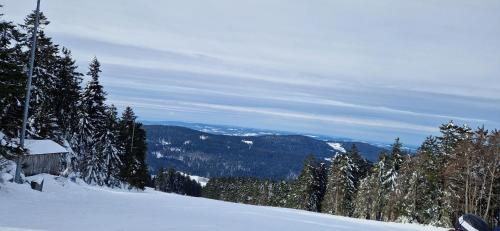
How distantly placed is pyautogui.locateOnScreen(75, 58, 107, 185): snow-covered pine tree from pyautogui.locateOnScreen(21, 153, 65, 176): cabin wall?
14307mm

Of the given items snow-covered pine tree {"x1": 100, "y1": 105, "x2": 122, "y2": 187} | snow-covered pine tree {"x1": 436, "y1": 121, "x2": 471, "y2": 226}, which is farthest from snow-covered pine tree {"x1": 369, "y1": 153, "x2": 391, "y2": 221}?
snow-covered pine tree {"x1": 100, "y1": 105, "x2": 122, "y2": 187}

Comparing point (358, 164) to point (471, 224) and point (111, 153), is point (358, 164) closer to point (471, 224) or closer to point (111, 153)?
point (111, 153)

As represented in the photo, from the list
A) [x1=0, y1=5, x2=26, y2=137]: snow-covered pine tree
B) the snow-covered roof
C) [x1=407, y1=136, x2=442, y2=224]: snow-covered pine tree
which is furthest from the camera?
[x1=407, y1=136, x2=442, y2=224]: snow-covered pine tree

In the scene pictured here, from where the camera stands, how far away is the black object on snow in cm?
678

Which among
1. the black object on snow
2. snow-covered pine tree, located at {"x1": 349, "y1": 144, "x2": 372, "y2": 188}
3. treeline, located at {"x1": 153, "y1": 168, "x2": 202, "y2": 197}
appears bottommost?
treeline, located at {"x1": 153, "y1": 168, "x2": 202, "y2": 197}

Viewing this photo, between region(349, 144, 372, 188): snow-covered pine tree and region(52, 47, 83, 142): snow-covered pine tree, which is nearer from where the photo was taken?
region(52, 47, 83, 142): snow-covered pine tree

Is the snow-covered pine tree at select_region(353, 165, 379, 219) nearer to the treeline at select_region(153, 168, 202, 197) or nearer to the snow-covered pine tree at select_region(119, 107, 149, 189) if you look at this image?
the snow-covered pine tree at select_region(119, 107, 149, 189)

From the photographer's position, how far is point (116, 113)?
2808 inches

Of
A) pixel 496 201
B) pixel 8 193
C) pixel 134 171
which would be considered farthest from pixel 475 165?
pixel 134 171

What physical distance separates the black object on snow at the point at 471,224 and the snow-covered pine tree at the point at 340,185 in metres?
67.9

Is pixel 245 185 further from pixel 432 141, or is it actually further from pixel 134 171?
pixel 432 141

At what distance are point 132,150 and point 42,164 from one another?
3326 cm

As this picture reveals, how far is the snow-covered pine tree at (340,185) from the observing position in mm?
74625

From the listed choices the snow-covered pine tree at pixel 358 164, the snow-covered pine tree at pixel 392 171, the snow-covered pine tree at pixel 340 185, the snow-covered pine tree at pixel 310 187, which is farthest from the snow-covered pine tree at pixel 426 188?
the snow-covered pine tree at pixel 310 187
